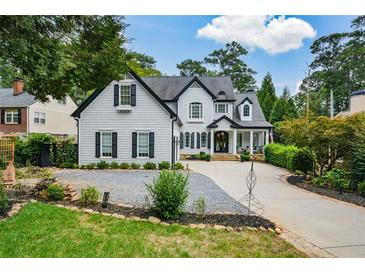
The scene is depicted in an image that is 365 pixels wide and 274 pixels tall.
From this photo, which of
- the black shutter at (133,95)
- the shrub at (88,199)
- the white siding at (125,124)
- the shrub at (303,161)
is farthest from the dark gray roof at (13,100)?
the shrub at (303,161)

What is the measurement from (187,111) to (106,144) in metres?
7.23

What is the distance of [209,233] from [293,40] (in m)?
4.05

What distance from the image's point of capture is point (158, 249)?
324 cm

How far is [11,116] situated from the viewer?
1934 cm

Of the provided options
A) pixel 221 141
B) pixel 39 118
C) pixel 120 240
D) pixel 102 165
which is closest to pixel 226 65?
pixel 102 165

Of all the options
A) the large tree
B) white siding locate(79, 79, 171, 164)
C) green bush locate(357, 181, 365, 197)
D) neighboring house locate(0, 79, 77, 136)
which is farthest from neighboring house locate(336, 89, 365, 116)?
neighboring house locate(0, 79, 77, 136)

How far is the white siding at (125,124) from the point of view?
37.9ft

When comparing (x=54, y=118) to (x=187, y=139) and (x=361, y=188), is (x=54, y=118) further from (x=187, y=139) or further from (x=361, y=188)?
(x=361, y=188)

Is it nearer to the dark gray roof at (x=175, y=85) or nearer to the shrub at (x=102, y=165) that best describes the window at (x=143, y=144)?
the shrub at (x=102, y=165)

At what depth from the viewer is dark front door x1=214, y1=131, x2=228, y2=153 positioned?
19203 mm
